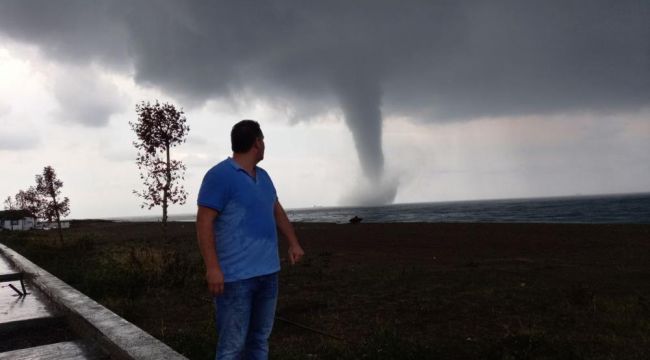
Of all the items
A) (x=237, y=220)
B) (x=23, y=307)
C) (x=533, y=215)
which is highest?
(x=237, y=220)

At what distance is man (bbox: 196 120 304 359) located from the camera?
2883 mm

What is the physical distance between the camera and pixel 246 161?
3.13m

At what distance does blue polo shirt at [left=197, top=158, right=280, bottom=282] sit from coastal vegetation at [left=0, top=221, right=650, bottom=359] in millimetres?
2910

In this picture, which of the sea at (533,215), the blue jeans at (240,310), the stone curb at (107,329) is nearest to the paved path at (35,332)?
the stone curb at (107,329)

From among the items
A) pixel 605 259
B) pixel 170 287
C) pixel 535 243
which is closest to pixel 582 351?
pixel 170 287

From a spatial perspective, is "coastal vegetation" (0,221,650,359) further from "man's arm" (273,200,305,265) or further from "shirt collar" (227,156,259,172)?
"shirt collar" (227,156,259,172)

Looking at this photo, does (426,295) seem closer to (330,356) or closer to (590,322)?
(590,322)

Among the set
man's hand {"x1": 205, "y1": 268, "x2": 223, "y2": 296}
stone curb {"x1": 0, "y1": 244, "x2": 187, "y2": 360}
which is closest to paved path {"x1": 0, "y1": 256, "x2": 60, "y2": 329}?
stone curb {"x1": 0, "y1": 244, "x2": 187, "y2": 360}

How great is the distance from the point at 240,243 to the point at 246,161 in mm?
560

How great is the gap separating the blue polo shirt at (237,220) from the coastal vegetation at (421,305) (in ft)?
9.55

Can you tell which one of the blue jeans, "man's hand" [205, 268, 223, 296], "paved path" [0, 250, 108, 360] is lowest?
"paved path" [0, 250, 108, 360]

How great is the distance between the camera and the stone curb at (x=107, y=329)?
411 centimetres

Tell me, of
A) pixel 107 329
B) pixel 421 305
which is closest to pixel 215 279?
pixel 107 329

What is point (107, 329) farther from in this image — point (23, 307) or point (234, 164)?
point (23, 307)
